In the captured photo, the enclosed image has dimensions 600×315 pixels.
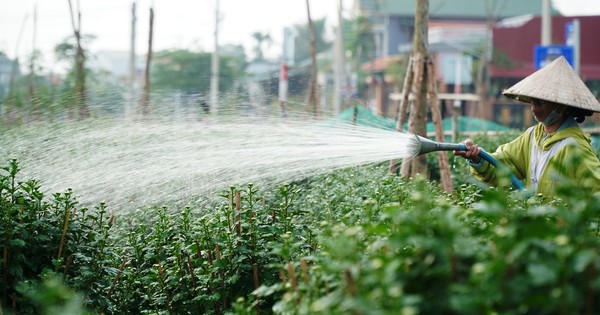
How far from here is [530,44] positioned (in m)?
33.4

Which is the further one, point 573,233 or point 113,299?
point 113,299

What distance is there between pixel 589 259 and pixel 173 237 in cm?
306

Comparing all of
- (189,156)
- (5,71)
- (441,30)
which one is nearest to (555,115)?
(189,156)

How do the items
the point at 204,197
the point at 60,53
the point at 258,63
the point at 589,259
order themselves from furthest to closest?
the point at 258,63, the point at 60,53, the point at 204,197, the point at 589,259

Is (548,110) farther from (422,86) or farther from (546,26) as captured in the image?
(546,26)

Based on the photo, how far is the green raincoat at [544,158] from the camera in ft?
15.4

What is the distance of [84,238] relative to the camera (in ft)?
15.6

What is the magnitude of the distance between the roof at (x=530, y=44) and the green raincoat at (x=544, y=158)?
88.4 feet

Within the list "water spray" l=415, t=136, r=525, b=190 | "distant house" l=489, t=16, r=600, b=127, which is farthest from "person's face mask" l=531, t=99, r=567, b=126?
"distant house" l=489, t=16, r=600, b=127

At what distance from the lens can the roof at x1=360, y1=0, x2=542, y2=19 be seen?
4866cm

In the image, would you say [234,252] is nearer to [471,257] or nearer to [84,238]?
[84,238]

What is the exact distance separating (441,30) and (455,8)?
51.5 feet

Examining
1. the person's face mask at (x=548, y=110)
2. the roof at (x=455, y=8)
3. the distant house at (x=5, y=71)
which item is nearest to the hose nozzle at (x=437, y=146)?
the person's face mask at (x=548, y=110)

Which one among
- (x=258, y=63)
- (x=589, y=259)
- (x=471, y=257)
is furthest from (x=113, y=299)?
(x=258, y=63)
